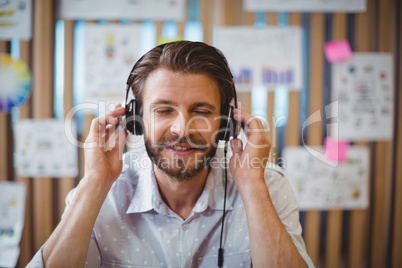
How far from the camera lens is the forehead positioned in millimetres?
921

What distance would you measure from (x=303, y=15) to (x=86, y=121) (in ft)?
5.08

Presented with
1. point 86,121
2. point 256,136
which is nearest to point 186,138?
point 256,136

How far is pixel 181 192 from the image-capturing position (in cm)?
102

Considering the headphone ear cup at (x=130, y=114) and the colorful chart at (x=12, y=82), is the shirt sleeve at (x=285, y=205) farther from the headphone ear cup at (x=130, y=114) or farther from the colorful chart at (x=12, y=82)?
the colorful chart at (x=12, y=82)

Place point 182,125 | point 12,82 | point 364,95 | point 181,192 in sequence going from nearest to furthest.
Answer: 1. point 182,125
2. point 181,192
3. point 12,82
4. point 364,95

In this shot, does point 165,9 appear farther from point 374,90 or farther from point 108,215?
point 374,90

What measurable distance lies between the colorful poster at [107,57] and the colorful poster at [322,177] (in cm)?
117

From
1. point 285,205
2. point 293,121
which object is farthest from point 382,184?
point 285,205

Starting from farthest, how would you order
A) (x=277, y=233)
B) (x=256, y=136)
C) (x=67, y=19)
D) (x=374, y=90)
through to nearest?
(x=374, y=90), (x=67, y=19), (x=256, y=136), (x=277, y=233)

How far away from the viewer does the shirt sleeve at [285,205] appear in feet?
3.01

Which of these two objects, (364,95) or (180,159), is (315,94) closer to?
(364,95)

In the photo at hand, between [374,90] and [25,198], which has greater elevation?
[374,90]

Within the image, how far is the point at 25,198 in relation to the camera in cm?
156

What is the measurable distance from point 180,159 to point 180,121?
0.14 m
